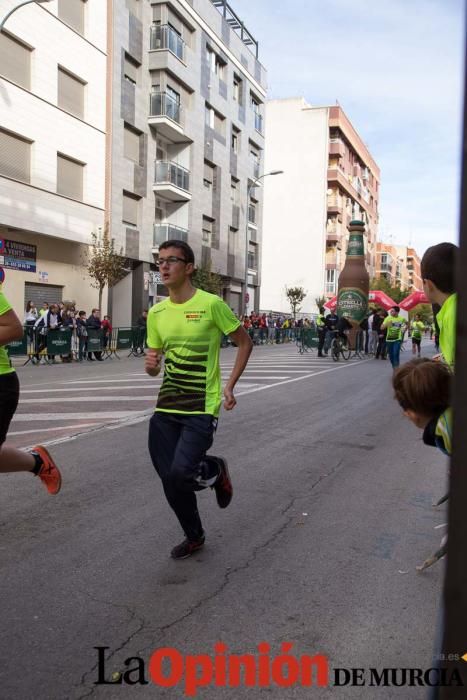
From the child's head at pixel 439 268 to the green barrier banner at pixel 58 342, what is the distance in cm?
1700

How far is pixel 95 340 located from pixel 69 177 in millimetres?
8956

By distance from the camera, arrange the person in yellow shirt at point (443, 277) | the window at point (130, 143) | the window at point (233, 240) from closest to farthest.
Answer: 1. the person in yellow shirt at point (443, 277)
2. the window at point (130, 143)
3. the window at point (233, 240)

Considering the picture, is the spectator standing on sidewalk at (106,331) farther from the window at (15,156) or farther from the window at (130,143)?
the window at (130,143)

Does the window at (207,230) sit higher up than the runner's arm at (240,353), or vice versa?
the window at (207,230)

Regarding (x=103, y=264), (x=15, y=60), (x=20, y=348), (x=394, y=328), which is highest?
(x=15, y=60)

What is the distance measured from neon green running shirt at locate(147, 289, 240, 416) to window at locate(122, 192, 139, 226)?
2832 cm

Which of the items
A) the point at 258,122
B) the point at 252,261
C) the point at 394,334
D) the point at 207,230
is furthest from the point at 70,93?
the point at 258,122

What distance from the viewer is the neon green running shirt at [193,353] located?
378 cm

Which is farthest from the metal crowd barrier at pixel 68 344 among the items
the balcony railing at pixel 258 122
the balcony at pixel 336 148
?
the balcony at pixel 336 148

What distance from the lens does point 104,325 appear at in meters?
22.1

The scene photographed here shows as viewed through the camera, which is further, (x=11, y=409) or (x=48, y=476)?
(x=48, y=476)

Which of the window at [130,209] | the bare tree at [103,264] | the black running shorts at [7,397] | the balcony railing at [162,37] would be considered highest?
the balcony railing at [162,37]

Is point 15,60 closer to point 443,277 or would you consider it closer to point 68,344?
point 68,344

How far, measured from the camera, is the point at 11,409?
3836mm
